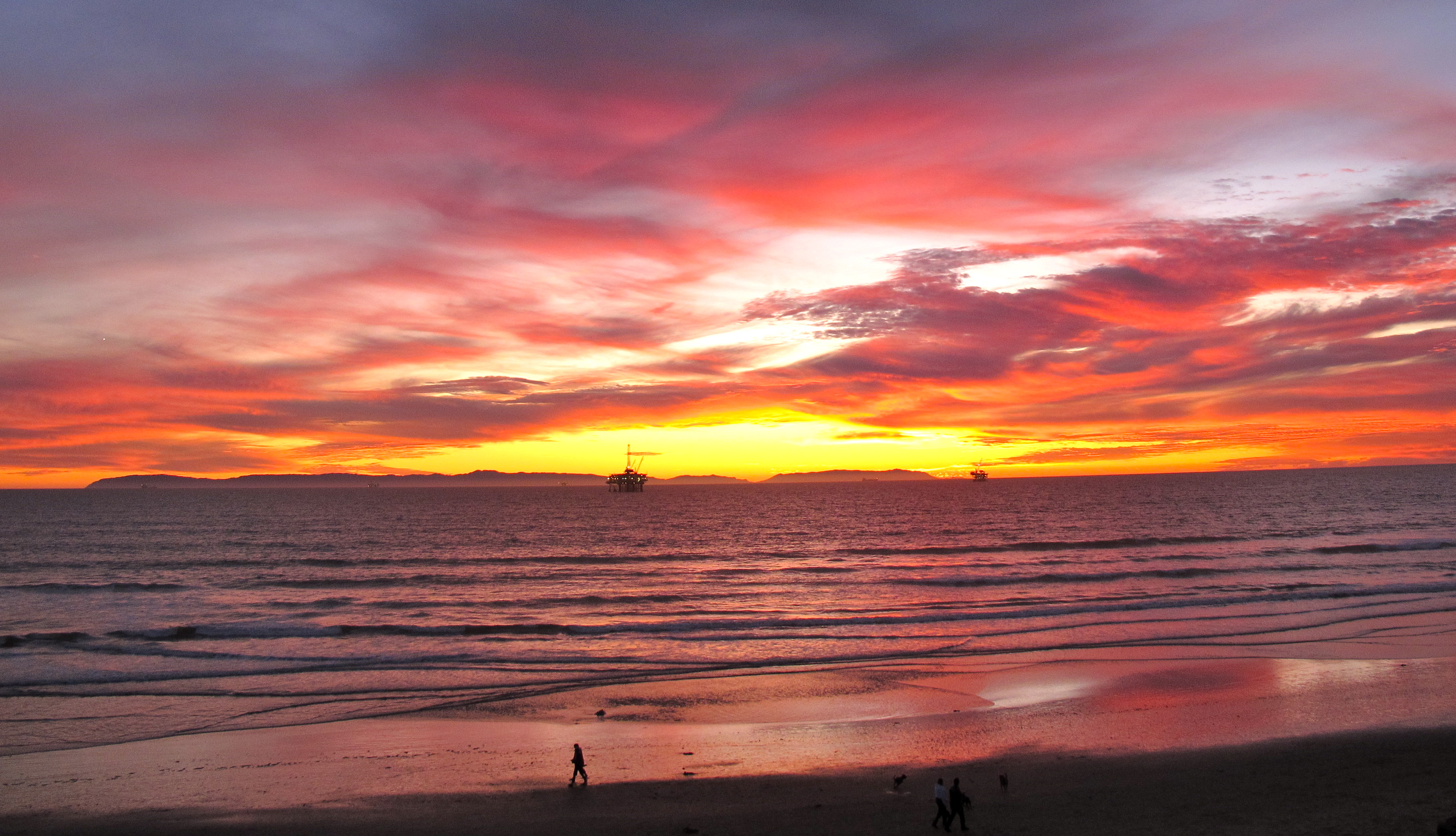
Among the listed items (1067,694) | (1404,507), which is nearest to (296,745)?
(1067,694)

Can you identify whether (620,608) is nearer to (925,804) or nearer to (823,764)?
(823,764)

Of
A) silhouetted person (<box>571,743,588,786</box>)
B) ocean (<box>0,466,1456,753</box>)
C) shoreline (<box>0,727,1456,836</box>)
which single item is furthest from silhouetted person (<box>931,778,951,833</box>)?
ocean (<box>0,466,1456,753</box>)

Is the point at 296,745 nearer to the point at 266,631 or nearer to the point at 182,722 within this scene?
the point at 182,722

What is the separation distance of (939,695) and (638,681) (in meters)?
9.55

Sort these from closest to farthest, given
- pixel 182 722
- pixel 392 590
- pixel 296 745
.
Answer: pixel 296 745 → pixel 182 722 → pixel 392 590

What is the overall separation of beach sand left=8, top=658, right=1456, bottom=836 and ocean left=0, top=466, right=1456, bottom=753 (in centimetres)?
279

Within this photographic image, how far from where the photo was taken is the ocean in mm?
27125

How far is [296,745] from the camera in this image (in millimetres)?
20875

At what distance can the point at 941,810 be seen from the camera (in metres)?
14.9

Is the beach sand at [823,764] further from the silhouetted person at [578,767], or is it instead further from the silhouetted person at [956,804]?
the silhouetted person at [956,804]

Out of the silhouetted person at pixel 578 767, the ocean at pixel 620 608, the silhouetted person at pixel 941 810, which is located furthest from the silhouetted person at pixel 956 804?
the ocean at pixel 620 608

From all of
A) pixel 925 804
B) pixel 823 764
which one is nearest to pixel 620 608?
pixel 823 764

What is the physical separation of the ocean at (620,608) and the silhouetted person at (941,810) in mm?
13449

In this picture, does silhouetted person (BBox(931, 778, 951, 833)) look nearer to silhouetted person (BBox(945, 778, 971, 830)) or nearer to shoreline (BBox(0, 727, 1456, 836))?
silhouetted person (BBox(945, 778, 971, 830))
